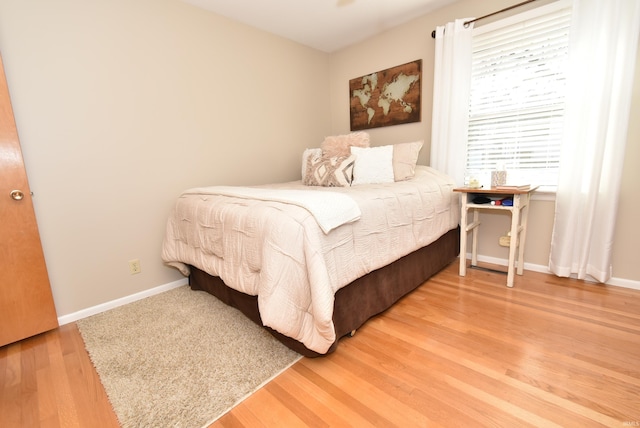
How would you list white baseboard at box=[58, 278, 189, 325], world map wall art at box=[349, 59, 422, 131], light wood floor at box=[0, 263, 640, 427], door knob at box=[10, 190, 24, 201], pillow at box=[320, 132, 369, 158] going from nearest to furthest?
1. light wood floor at box=[0, 263, 640, 427]
2. door knob at box=[10, 190, 24, 201]
3. white baseboard at box=[58, 278, 189, 325]
4. pillow at box=[320, 132, 369, 158]
5. world map wall art at box=[349, 59, 422, 131]

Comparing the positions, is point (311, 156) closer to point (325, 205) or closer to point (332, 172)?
point (332, 172)

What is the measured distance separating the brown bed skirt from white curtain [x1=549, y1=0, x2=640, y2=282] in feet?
2.89

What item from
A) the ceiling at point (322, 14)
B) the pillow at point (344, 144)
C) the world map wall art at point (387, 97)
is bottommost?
the pillow at point (344, 144)

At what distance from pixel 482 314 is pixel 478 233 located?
3.63 ft

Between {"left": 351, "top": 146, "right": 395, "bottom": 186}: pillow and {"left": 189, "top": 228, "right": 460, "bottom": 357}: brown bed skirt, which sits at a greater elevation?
{"left": 351, "top": 146, "right": 395, "bottom": 186}: pillow

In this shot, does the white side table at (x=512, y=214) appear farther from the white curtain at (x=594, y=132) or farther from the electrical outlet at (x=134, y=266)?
the electrical outlet at (x=134, y=266)

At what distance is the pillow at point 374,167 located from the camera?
2494mm

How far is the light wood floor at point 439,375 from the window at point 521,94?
1121mm

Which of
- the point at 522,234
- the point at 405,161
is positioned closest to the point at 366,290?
the point at 405,161

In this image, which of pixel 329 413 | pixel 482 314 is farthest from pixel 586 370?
pixel 329 413

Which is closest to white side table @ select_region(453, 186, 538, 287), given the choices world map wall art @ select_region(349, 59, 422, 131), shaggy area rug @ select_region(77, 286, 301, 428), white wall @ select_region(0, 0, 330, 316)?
world map wall art @ select_region(349, 59, 422, 131)

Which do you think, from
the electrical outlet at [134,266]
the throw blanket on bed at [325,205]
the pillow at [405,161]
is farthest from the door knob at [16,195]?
the pillow at [405,161]

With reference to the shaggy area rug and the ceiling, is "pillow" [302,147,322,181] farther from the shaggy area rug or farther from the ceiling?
the shaggy area rug

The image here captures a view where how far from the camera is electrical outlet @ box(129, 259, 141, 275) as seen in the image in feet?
7.35
